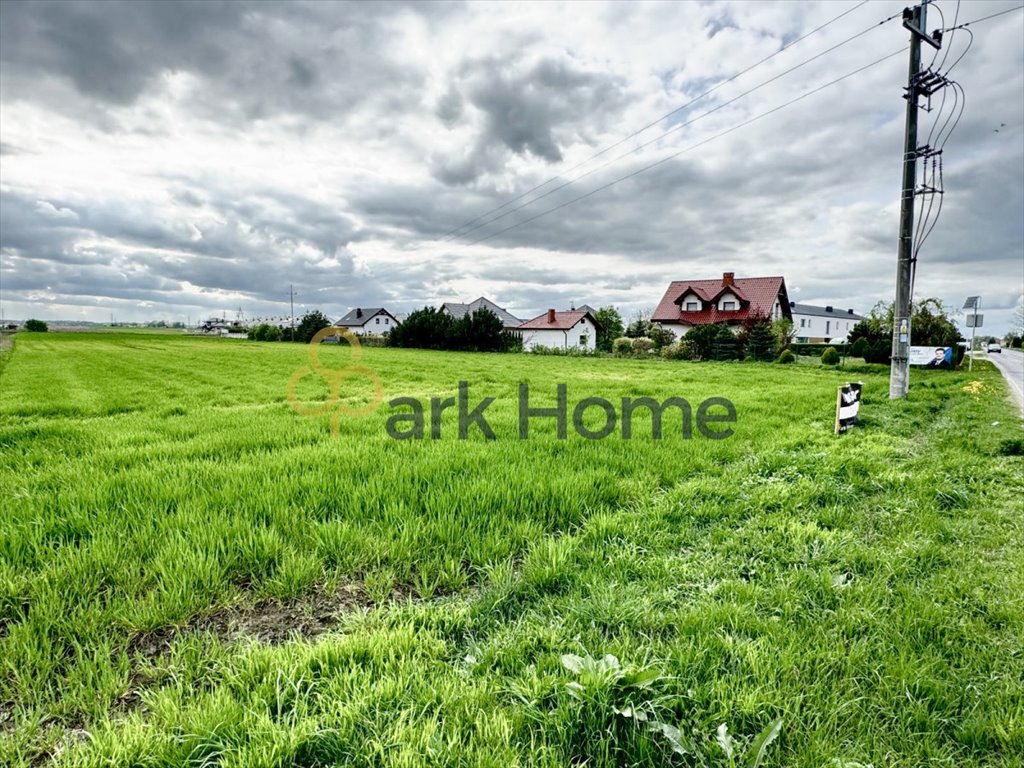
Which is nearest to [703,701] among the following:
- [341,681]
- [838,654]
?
[838,654]

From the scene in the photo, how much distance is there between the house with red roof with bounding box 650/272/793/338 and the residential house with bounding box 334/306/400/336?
200 ft

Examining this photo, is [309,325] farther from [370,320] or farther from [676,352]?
[676,352]

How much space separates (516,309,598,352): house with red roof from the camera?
60312 millimetres

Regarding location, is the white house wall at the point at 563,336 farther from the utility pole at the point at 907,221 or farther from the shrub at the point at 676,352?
the utility pole at the point at 907,221

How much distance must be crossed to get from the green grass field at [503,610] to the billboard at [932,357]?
27.5m

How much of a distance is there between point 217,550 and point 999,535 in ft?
19.1

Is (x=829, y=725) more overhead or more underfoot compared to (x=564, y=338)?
more underfoot

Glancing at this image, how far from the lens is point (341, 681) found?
2.02m

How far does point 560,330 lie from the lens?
60125mm

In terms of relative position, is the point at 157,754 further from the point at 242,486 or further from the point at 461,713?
the point at 242,486

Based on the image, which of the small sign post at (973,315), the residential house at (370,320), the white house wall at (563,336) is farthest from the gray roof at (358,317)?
the small sign post at (973,315)

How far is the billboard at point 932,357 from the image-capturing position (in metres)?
26.3

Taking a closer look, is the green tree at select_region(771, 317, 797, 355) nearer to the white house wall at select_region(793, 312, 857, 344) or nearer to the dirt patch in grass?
the white house wall at select_region(793, 312, 857, 344)

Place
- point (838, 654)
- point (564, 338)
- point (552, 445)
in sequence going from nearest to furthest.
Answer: point (838, 654), point (552, 445), point (564, 338)
